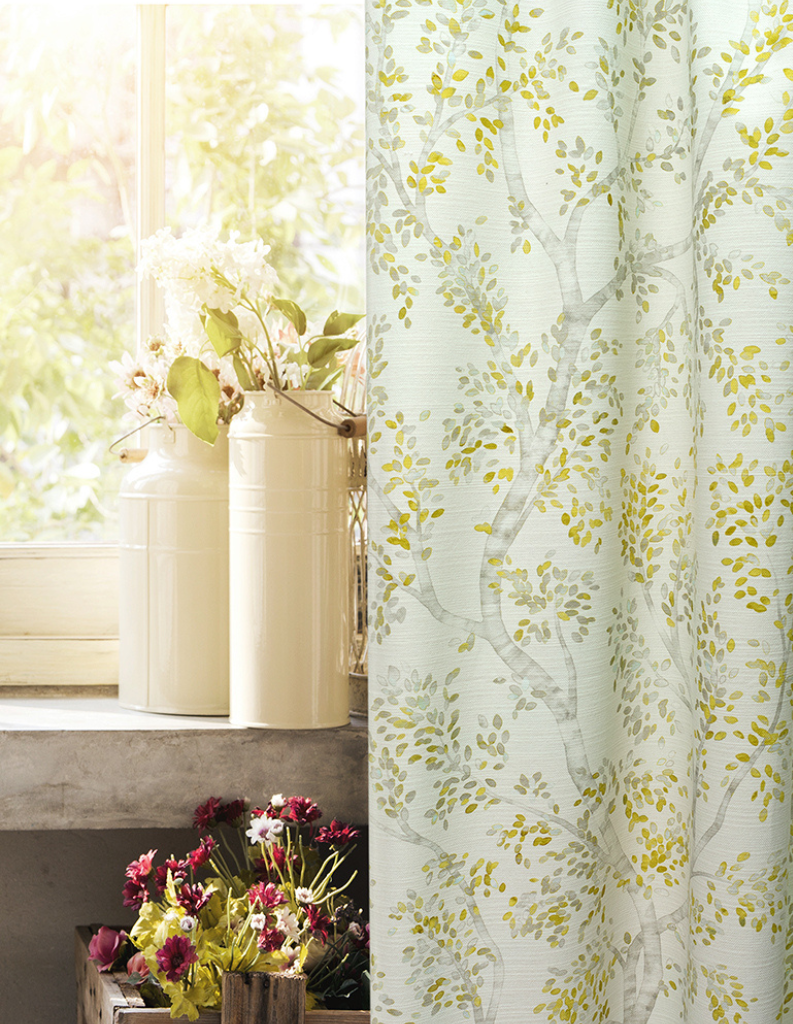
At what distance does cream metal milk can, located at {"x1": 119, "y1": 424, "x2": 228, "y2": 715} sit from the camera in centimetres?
105

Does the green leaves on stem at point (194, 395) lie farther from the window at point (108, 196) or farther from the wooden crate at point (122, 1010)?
the wooden crate at point (122, 1010)

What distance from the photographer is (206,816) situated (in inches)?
36.7

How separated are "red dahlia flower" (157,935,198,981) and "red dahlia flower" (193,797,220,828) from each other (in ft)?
0.41

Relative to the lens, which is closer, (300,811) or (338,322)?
(300,811)

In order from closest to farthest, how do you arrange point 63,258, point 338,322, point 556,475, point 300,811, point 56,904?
point 556,475 → point 300,811 → point 338,322 → point 56,904 → point 63,258

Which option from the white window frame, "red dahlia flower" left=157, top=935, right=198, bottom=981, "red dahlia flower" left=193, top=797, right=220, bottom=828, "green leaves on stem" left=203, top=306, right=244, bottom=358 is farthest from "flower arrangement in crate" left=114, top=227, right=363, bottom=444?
"red dahlia flower" left=157, top=935, right=198, bottom=981

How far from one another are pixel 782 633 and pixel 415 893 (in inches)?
13.9

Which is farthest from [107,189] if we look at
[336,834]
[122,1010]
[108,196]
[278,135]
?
[122,1010]

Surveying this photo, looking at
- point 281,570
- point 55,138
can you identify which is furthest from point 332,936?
point 55,138

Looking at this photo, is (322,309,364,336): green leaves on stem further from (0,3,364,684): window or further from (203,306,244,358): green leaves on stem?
(0,3,364,684): window

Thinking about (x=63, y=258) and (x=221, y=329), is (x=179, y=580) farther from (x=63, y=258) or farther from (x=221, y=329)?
(x=63, y=258)

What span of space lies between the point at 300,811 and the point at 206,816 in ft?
0.32

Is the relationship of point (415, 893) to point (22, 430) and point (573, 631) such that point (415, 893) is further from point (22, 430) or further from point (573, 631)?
point (22, 430)

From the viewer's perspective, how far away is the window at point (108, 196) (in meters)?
1.26
